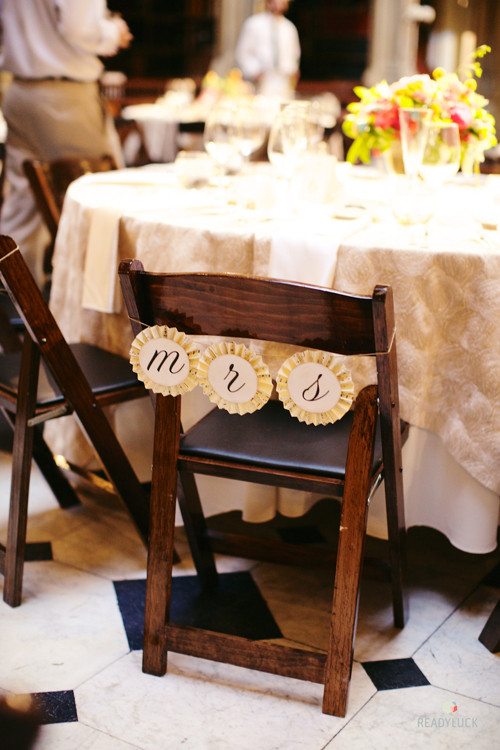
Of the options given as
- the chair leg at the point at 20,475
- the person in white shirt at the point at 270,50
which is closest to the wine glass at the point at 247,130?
the chair leg at the point at 20,475

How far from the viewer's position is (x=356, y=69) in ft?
34.5

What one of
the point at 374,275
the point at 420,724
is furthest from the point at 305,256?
the point at 420,724

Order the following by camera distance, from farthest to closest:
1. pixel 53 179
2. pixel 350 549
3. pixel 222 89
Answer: pixel 222 89, pixel 53 179, pixel 350 549

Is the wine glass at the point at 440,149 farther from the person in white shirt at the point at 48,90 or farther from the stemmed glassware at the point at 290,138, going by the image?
the person in white shirt at the point at 48,90

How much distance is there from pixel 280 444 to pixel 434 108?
3.05 ft

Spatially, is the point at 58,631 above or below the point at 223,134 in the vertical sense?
below

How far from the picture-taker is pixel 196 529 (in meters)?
1.73

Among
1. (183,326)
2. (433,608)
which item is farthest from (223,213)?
(433,608)

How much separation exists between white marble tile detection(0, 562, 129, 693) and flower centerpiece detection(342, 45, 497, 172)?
125 centimetres

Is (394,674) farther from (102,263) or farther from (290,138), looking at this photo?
(290,138)

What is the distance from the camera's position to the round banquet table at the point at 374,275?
5.11 ft

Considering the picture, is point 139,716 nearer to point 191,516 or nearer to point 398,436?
point 191,516

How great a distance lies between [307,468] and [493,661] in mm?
595

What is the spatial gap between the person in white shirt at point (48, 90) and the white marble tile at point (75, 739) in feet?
9.66
